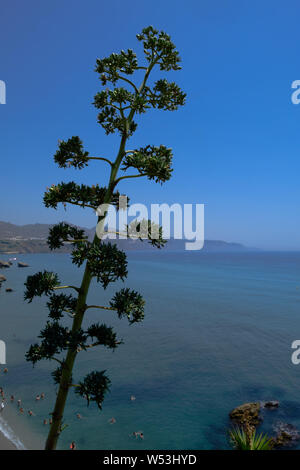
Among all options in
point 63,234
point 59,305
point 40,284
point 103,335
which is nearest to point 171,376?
point 103,335

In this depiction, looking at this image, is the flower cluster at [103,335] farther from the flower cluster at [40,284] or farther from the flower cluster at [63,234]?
the flower cluster at [63,234]

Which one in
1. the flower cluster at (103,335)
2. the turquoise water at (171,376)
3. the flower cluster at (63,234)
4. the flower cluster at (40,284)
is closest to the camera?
the flower cluster at (40,284)

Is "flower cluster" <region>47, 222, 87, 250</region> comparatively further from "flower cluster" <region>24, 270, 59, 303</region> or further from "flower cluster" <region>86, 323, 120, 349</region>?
"flower cluster" <region>86, 323, 120, 349</region>

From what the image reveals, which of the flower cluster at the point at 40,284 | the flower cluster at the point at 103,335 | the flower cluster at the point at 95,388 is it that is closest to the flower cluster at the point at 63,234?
the flower cluster at the point at 40,284

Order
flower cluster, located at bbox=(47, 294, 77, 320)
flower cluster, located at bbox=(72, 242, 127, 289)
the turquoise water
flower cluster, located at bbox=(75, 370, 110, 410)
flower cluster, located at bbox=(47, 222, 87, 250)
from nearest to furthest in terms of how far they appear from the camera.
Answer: flower cluster, located at bbox=(72, 242, 127, 289), flower cluster, located at bbox=(75, 370, 110, 410), flower cluster, located at bbox=(47, 222, 87, 250), flower cluster, located at bbox=(47, 294, 77, 320), the turquoise water

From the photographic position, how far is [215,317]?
248ft

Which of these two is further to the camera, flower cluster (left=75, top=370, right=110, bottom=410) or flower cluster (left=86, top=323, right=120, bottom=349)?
flower cluster (left=86, top=323, right=120, bottom=349)

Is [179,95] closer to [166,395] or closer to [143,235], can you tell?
[143,235]

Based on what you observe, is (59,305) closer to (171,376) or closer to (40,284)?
(40,284)

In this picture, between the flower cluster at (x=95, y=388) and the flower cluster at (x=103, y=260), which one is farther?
the flower cluster at (x=95, y=388)

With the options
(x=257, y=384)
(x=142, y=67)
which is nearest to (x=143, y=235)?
(x=142, y=67)
